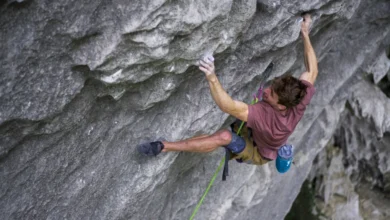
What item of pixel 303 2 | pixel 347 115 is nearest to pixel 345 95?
pixel 347 115

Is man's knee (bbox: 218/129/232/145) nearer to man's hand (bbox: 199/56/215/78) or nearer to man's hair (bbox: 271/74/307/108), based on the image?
man's hair (bbox: 271/74/307/108)

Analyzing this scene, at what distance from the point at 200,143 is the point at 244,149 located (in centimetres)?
56

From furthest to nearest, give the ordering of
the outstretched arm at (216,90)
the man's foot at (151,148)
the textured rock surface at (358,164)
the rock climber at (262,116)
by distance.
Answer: the textured rock surface at (358,164) → the man's foot at (151,148) → the rock climber at (262,116) → the outstretched arm at (216,90)

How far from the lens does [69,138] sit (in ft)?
11.4

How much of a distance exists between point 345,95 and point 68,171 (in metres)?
5.07

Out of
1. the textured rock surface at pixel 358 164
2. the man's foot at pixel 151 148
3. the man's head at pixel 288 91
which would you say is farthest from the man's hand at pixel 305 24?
the textured rock surface at pixel 358 164

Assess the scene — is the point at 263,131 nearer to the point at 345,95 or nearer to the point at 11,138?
the point at 11,138

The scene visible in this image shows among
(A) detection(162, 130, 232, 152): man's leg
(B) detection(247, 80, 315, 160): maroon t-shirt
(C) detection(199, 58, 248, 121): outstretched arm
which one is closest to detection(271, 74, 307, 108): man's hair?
(B) detection(247, 80, 315, 160): maroon t-shirt

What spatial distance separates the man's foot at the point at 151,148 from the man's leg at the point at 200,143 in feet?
0.20

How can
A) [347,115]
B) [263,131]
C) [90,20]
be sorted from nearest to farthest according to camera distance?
[90,20] < [263,131] < [347,115]

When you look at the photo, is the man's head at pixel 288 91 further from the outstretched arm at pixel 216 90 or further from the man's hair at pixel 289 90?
the outstretched arm at pixel 216 90

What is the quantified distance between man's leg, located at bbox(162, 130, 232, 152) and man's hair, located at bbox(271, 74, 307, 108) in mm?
682

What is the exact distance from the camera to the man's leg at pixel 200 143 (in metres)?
3.85

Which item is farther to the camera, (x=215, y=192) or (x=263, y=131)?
(x=215, y=192)
